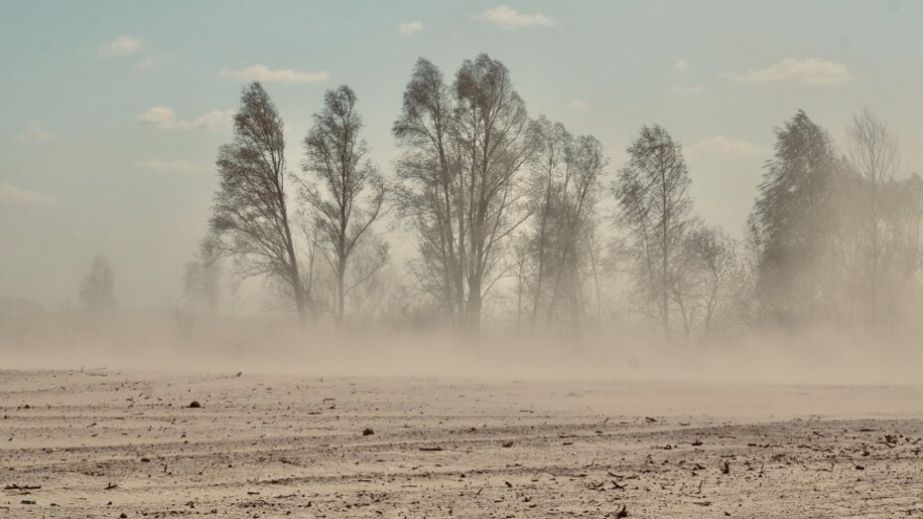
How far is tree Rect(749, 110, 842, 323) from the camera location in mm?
36188

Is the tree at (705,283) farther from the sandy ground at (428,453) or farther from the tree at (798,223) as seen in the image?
the sandy ground at (428,453)

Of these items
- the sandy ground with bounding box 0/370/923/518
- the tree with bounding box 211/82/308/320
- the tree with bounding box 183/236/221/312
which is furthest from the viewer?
the tree with bounding box 183/236/221/312

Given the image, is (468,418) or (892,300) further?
(892,300)

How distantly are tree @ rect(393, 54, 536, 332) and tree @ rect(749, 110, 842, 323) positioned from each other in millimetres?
9431

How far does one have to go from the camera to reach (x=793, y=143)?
36.9 meters

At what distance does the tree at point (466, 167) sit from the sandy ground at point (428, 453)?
620 inches

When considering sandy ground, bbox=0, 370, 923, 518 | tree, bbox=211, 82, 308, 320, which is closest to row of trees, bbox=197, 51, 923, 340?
tree, bbox=211, 82, 308, 320

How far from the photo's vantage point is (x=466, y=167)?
1359 inches

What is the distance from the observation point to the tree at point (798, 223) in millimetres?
36188

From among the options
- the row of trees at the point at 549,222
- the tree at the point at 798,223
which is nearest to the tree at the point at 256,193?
the row of trees at the point at 549,222

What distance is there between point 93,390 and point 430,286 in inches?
794

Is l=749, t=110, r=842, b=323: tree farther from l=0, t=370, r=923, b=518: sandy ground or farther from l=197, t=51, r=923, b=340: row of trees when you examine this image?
l=0, t=370, r=923, b=518: sandy ground

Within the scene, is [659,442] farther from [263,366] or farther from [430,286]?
[430,286]

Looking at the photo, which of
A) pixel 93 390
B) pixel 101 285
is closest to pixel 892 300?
pixel 93 390
